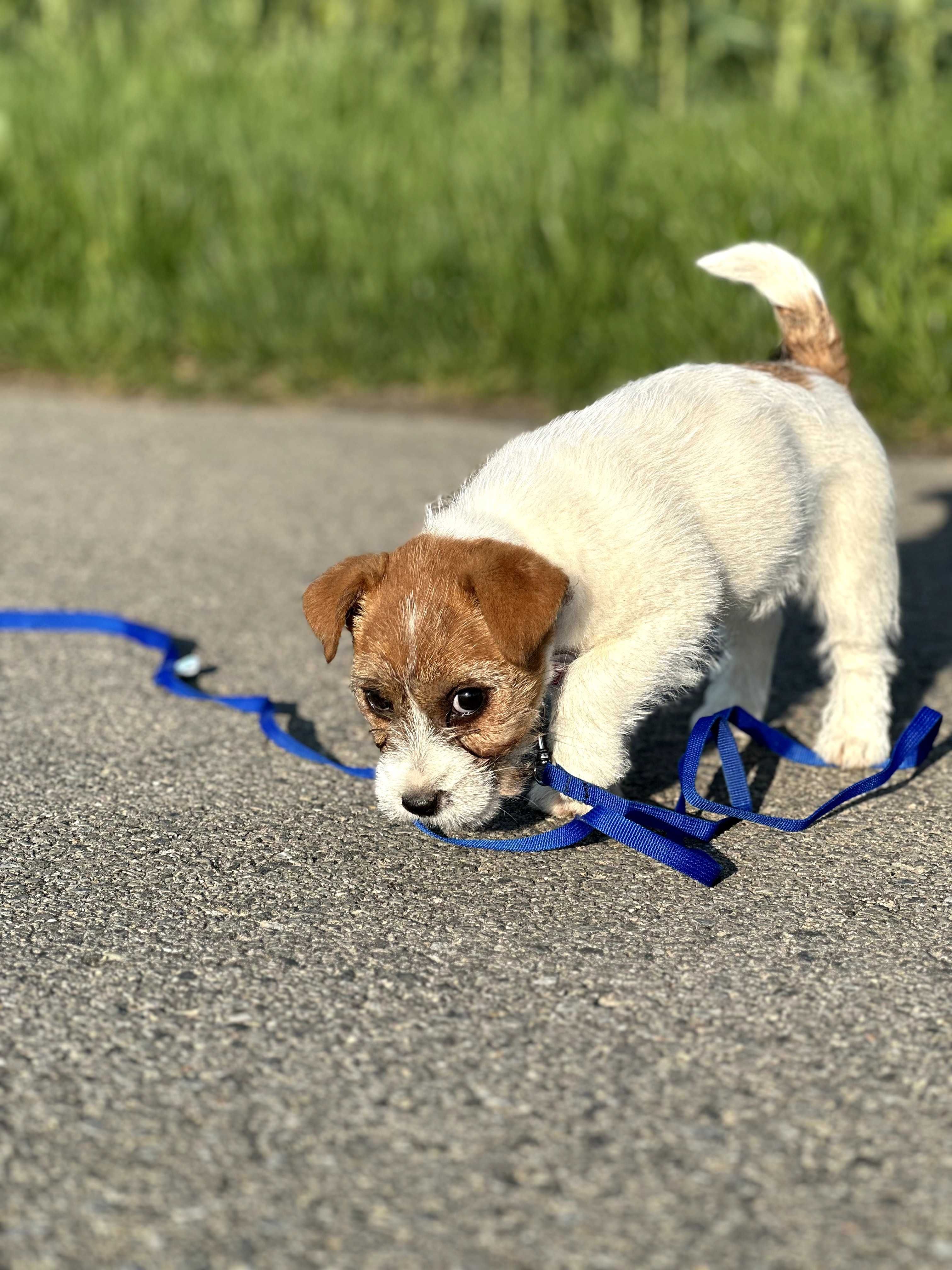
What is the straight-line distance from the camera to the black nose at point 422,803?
295 cm

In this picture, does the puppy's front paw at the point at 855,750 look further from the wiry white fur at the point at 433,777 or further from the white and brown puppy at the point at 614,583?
the wiry white fur at the point at 433,777

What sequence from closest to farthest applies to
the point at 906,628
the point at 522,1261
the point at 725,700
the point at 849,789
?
the point at 522,1261
the point at 849,789
the point at 725,700
the point at 906,628

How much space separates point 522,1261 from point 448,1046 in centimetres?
55

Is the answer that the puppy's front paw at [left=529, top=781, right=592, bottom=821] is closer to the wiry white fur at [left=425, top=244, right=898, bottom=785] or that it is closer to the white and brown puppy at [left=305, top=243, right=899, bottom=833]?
the white and brown puppy at [left=305, top=243, right=899, bottom=833]

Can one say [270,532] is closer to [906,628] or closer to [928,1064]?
[906,628]

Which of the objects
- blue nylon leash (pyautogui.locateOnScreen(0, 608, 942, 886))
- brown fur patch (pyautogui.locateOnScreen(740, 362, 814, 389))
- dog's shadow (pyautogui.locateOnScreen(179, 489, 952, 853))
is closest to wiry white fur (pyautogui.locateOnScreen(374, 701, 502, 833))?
blue nylon leash (pyautogui.locateOnScreen(0, 608, 942, 886))

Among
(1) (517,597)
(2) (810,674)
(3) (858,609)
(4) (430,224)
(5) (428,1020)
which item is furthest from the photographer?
(4) (430,224)

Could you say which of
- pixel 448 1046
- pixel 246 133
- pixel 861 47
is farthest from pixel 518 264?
pixel 861 47

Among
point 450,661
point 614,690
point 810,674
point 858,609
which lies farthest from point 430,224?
point 450,661

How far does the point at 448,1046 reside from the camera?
8.05 ft

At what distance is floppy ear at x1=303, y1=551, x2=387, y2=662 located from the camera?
3094 millimetres

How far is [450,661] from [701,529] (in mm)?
734

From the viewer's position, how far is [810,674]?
461cm

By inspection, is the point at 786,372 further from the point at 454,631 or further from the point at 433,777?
the point at 433,777
